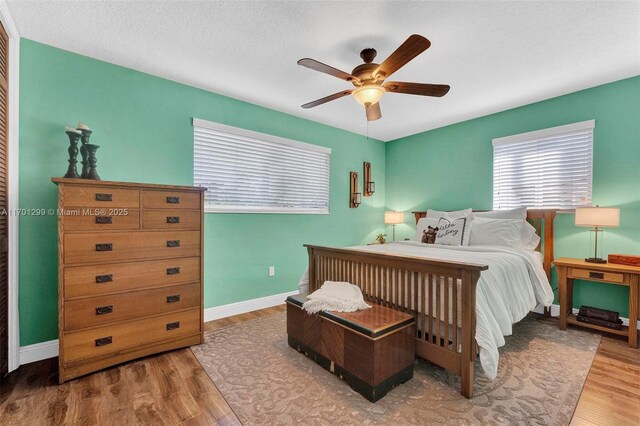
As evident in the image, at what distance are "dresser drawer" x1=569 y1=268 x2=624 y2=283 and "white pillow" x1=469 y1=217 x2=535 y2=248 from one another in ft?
1.64

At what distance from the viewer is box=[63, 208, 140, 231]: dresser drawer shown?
199 centimetres

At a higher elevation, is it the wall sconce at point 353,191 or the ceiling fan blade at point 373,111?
the ceiling fan blade at point 373,111

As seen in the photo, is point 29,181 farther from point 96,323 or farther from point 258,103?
point 258,103

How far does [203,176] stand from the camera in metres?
3.15

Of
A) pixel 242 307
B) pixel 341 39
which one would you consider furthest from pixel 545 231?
pixel 242 307

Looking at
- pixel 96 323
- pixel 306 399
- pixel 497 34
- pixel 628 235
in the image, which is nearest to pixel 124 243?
pixel 96 323

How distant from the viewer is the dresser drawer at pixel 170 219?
7.48ft

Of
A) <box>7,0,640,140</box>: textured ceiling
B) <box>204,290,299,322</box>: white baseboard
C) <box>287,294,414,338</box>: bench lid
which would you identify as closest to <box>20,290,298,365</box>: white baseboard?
<box>204,290,299,322</box>: white baseboard

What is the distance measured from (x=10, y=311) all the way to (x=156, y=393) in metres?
1.34

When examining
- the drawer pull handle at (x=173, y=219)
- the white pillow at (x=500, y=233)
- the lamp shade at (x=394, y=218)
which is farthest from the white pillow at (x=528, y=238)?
the drawer pull handle at (x=173, y=219)

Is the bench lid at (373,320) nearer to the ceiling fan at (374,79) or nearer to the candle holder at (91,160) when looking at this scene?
the ceiling fan at (374,79)

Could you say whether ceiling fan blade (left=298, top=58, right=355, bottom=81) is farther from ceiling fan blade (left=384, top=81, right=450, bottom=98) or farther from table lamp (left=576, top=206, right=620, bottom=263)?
table lamp (left=576, top=206, right=620, bottom=263)

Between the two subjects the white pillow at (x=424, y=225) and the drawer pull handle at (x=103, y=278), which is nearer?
the drawer pull handle at (x=103, y=278)

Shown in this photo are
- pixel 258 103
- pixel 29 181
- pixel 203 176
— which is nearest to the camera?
pixel 29 181
